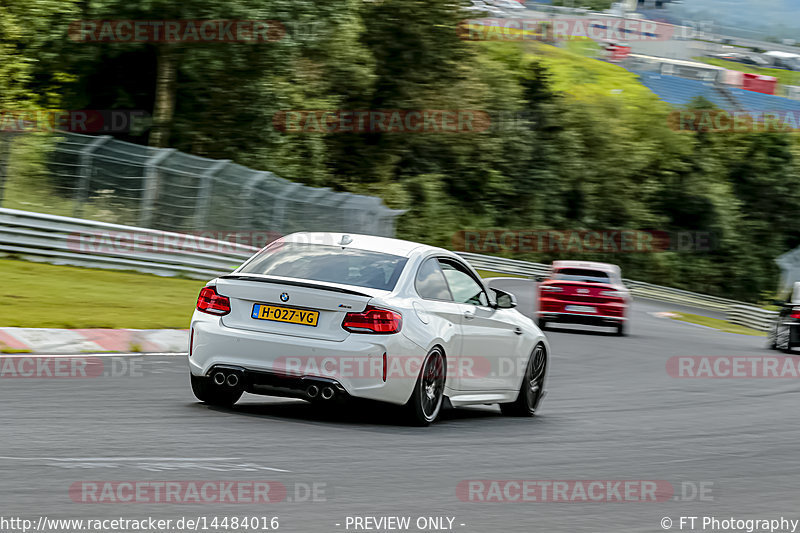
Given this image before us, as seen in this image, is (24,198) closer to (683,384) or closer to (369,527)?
(683,384)

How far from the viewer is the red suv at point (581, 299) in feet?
76.2

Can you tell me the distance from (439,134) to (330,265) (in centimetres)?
4919

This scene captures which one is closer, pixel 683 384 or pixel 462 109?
pixel 683 384

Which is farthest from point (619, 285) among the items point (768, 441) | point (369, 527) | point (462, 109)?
point (462, 109)

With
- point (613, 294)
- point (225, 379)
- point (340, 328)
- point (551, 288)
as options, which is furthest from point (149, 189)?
point (340, 328)

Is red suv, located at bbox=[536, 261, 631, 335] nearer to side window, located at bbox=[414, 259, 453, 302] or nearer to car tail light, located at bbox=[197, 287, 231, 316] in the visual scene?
side window, located at bbox=[414, 259, 453, 302]

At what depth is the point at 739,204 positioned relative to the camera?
75.1 meters

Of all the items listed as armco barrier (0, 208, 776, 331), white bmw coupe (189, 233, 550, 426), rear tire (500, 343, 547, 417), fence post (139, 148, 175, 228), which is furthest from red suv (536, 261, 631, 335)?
white bmw coupe (189, 233, 550, 426)

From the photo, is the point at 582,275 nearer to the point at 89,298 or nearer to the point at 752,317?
the point at 89,298

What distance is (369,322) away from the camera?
839cm

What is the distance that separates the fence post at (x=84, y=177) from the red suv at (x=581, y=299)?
31.1 ft

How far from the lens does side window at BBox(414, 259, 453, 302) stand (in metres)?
9.12

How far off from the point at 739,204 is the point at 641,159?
814 cm

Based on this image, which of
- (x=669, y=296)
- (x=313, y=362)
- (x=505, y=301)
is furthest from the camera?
(x=669, y=296)
